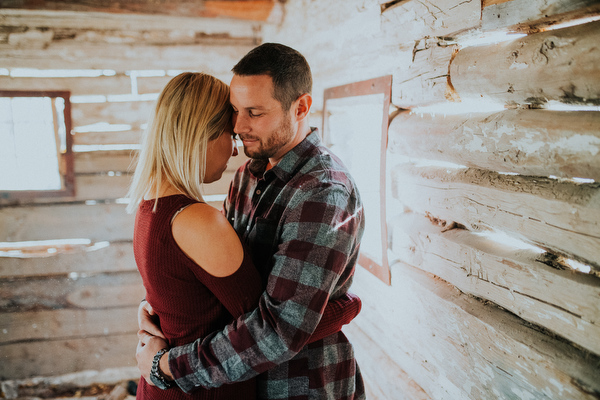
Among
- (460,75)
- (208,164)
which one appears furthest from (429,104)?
(208,164)

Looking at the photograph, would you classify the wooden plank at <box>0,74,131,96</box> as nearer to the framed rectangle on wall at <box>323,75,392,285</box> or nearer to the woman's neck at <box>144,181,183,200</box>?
the framed rectangle on wall at <box>323,75,392,285</box>

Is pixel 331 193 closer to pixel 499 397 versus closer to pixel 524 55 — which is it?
pixel 524 55

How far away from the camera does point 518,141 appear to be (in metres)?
1.16

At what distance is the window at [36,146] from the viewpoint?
127 inches

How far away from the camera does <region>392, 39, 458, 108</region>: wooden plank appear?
1.50 meters

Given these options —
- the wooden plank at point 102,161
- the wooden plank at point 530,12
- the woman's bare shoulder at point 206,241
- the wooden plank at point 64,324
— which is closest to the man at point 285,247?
the woman's bare shoulder at point 206,241

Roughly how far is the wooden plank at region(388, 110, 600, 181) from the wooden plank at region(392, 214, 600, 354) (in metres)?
0.26

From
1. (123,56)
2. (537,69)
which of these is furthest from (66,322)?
(537,69)

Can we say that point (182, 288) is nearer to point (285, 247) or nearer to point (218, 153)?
point (285, 247)

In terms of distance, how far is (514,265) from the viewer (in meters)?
1.21

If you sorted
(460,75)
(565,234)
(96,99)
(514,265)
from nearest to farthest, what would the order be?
(565,234) < (514,265) < (460,75) < (96,99)

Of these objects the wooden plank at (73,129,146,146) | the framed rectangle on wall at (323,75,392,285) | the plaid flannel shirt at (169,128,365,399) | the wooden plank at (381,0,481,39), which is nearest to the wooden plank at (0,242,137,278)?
the wooden plank at (73,129,146,146)

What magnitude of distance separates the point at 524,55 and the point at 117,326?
364cm

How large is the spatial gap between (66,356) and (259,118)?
10.7 feet
